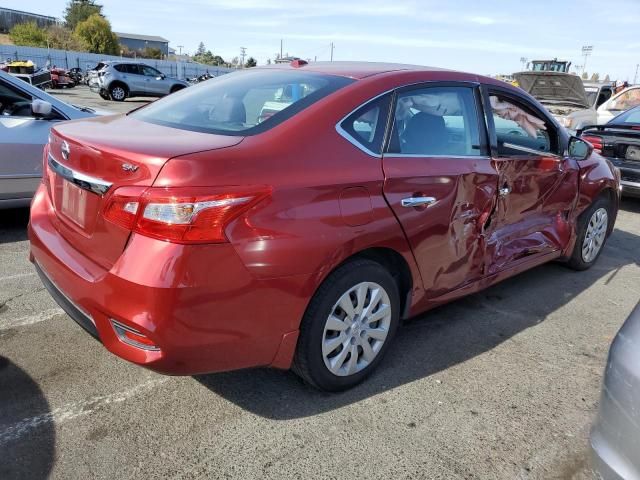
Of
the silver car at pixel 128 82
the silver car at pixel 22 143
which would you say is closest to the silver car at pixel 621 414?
the silver car at pixel 22 143

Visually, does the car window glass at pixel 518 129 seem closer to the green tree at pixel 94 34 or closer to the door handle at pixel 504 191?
the door handle at pixel 504 191

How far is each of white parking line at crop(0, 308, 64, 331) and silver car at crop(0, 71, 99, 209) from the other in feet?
5.89

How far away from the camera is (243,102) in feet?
9.39

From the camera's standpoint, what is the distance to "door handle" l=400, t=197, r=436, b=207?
106 inches

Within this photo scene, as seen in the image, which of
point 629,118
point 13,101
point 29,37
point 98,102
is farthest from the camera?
point 29,37

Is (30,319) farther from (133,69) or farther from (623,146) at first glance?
(133,69)

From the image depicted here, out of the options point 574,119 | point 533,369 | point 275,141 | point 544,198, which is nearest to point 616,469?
point 533,369

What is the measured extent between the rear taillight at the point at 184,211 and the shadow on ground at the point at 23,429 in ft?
3.35

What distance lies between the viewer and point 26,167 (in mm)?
4746

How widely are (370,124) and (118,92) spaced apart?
23624 millimetres

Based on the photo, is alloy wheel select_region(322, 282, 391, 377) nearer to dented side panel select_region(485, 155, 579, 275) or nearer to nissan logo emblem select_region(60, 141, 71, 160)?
dented side panel select_region(485, 155, 579, 275)

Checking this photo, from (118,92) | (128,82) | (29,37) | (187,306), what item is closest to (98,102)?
(118,92)

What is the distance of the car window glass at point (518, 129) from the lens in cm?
353

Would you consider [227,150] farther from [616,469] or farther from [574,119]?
[574,119]
